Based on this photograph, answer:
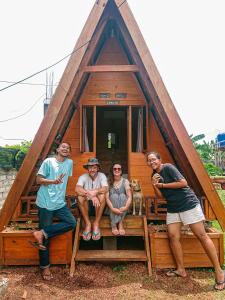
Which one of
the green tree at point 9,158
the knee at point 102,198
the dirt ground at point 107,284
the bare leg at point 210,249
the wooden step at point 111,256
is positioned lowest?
the dirt ground at point 107,284

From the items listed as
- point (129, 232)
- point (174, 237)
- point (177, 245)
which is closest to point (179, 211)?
Answer: point (174, 237)

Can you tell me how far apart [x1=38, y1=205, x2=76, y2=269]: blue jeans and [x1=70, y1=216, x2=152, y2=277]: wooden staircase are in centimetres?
34

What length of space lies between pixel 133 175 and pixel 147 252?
5.77ft

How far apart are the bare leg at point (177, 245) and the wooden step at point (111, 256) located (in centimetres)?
46

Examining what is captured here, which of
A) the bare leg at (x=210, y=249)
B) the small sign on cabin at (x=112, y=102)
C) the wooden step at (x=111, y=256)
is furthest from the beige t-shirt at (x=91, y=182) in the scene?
the small sign on cabin at (x=112, y=102)

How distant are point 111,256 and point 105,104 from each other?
3.00 meters

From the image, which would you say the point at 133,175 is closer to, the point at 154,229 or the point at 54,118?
the point at 154,229

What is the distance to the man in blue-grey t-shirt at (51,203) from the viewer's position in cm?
335

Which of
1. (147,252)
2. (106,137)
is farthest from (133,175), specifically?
(106,137)

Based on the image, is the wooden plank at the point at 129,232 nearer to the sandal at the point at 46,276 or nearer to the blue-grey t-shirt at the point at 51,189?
the blue-grey t-shirt at the point at 51,189

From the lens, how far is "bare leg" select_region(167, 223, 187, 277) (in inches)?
130

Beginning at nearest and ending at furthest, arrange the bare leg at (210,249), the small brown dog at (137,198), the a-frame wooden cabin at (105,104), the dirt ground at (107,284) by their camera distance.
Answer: the dirt ground at (107,284) < the bare leg at (210,249) < the a-frame wooden cabin at (105,104) < the small brown dog at (137,198)

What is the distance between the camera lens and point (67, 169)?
3592 mm

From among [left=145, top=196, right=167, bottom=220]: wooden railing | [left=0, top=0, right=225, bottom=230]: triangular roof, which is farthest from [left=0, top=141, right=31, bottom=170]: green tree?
[left=145, top=196, right=167, bottom=220]: wooden railing
